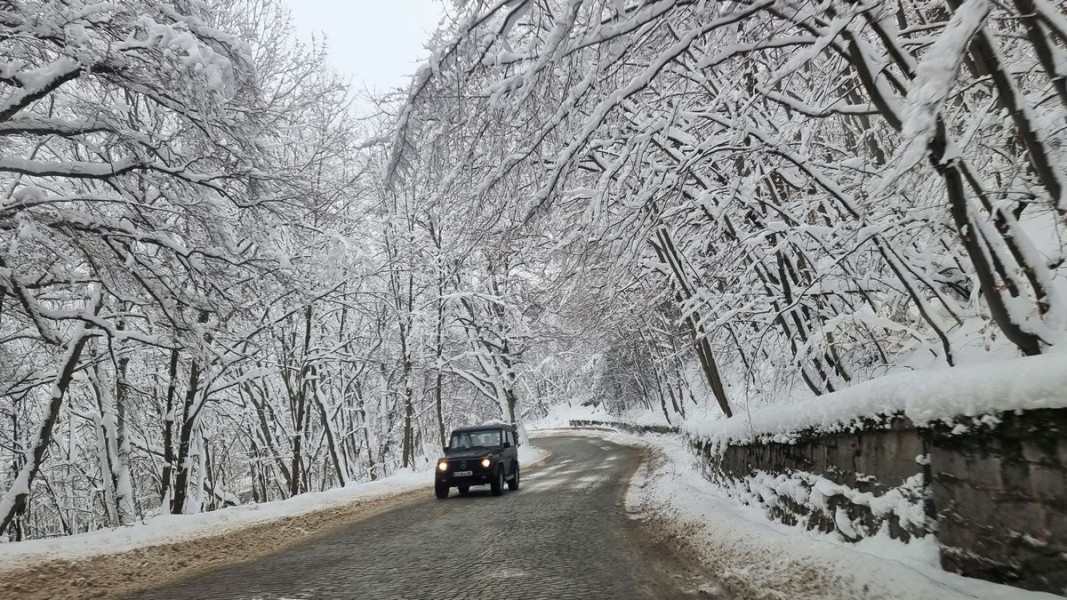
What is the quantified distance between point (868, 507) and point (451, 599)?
3632 mm

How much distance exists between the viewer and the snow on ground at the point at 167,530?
25.8 ft

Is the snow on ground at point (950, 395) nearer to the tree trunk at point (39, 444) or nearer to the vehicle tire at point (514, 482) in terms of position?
the vehicle tire at point (514, 482)

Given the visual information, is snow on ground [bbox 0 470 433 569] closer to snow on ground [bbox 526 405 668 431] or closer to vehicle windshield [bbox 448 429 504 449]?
vehicle windshield [bbox 448 429 504 449]

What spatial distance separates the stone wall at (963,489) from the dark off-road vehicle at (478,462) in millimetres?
9435

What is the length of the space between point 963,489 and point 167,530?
11.0 meters

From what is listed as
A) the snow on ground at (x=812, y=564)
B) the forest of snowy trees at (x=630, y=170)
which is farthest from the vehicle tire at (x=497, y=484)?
the snow on ground at (x=812, y=564)

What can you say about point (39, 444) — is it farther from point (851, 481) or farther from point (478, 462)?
point (851, 481)

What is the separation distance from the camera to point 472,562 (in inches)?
271

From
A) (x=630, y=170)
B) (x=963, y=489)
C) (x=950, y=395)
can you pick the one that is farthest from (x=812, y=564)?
(x=630, y=170)

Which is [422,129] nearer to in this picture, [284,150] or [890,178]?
[890,178]

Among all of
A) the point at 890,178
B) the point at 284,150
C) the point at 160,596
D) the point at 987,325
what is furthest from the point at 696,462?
the point at 284,150

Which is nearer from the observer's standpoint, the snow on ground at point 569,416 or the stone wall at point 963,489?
the stone wall at point 963,489

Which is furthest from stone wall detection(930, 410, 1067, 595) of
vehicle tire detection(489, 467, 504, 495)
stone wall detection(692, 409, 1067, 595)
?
vehicle tire detection(489, 467, 504, 495)

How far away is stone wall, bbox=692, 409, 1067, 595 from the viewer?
3.24 meters
